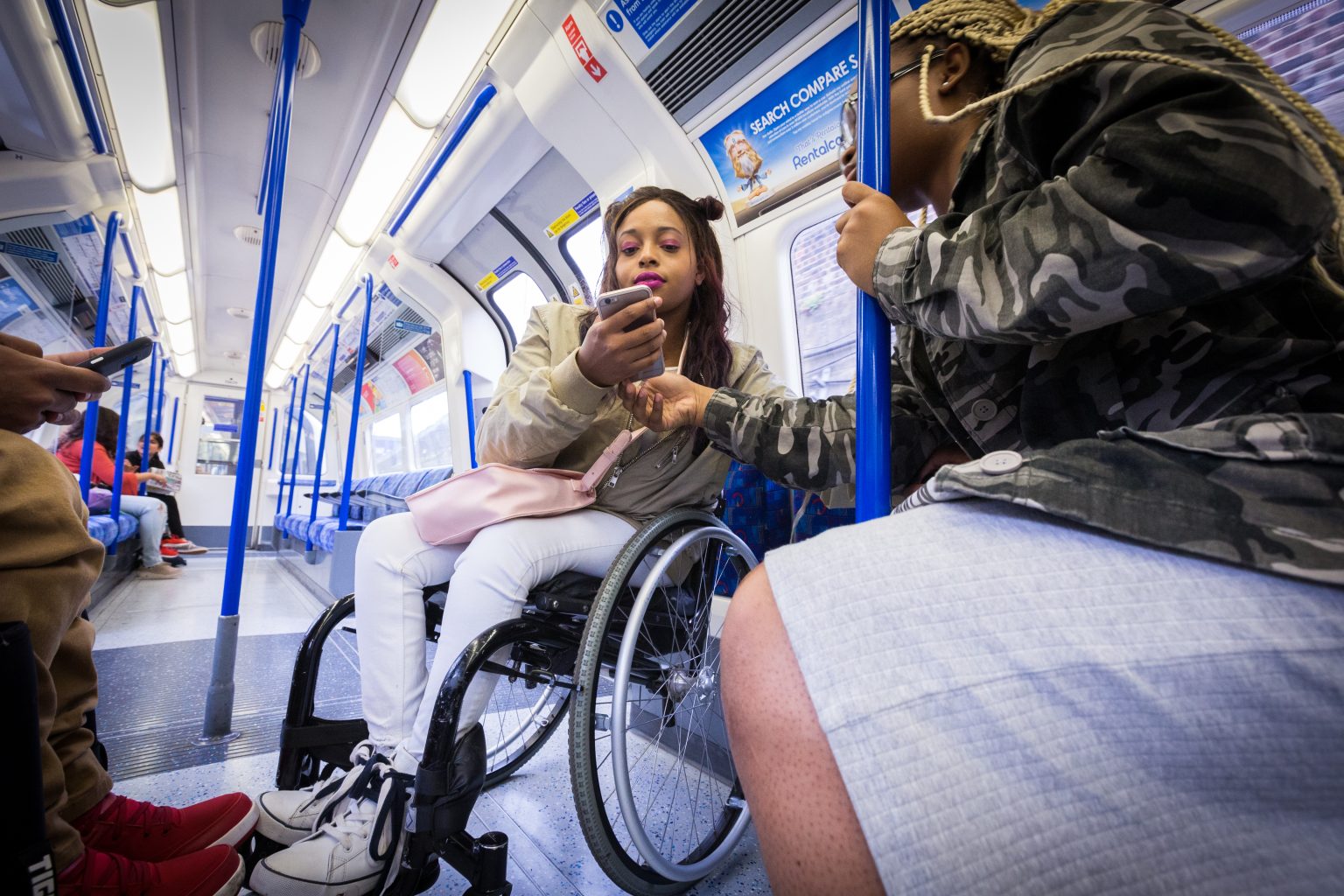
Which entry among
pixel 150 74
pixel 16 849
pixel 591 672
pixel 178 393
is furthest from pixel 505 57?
pixel 178 393

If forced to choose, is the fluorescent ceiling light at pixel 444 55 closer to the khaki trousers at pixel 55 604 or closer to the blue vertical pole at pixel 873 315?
the blue vertical pole at pixel 873 315

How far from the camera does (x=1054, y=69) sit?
0.55 m

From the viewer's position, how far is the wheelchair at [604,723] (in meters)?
0.92

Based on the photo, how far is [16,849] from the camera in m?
0.70

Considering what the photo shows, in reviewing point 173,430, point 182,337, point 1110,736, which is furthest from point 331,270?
point 173,430

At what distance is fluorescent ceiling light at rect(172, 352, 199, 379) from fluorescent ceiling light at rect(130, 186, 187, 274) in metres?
3.86

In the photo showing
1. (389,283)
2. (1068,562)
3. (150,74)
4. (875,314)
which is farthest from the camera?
(389,283)

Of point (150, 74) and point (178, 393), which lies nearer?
point (150, 74)

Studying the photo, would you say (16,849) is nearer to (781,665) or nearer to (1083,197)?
(781,665)

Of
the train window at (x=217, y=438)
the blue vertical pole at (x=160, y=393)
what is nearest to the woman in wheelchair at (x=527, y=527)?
the blue vertical pole at (x=160, y=393)

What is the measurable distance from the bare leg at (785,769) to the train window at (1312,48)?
6.01ft

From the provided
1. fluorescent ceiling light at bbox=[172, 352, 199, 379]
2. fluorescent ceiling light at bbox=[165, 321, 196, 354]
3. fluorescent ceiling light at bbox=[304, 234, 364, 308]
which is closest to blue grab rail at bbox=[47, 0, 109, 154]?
fluorescent ceiling light at bbox=[304, 234, 364, 308]

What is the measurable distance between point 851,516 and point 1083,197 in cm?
127

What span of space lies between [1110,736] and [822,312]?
6.80 ft
